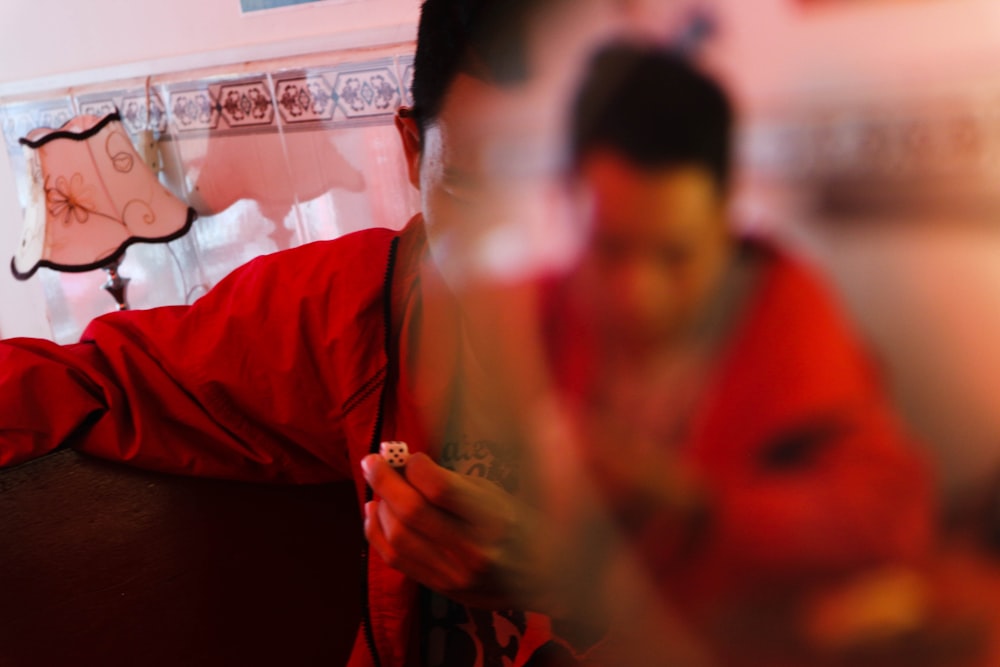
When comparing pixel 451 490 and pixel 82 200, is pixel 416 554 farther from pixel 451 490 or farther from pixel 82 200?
pixel 82 200

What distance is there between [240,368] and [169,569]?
0.65ft

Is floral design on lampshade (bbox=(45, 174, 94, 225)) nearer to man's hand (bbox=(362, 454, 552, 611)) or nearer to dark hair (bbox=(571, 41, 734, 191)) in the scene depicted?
man's hand (bbox=(362, 454, 552, 611))

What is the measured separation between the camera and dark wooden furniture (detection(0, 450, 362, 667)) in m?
0.69

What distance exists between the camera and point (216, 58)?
1178 mm

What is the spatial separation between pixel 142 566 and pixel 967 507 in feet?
2.30

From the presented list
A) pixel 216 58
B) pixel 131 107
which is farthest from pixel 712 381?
pixel 131 107

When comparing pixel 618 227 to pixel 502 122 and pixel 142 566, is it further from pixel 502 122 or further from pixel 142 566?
pixel 142 566

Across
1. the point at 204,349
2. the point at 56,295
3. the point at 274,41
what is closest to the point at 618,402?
the point at 204,349

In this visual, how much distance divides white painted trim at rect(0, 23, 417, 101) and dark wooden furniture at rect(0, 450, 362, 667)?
1.88ft

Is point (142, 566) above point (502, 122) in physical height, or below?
below

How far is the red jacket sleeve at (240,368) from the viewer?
728mm

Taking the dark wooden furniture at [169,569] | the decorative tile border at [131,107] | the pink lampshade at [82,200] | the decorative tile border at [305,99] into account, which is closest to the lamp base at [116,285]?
the pink lampshade at [82,200]

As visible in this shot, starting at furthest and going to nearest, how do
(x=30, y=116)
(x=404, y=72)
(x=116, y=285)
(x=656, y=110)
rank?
(x=30, y=116) → (x=116, y=285) → (x=404, y=72) → (x=656, y=110)

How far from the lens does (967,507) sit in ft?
0.82
